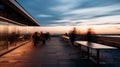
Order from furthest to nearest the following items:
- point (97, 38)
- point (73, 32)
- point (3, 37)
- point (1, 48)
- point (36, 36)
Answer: point (97, 38)
point (36, 36)
point (73, 32)
point (3, 37)
point (1, 48)

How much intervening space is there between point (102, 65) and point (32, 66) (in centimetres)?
315

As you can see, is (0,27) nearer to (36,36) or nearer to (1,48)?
(1,48)

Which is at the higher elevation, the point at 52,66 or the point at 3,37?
the point at 3,37

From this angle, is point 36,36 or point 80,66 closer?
point 80,66

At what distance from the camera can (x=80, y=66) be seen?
1011 cm

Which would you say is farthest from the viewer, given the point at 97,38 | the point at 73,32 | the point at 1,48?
the point at 97,38

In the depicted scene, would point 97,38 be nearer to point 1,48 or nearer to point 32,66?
point 1,48

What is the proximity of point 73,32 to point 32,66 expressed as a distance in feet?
45.1

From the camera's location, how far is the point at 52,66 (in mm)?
10156

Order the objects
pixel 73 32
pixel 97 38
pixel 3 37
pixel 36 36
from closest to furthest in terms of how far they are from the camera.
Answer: pixel 3 37 → pixel 73 32 → pixel 36 36 → pixel 97 38

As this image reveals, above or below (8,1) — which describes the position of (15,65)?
below

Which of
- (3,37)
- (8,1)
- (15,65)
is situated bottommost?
(15,65)

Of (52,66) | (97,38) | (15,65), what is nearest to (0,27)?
(15,65)

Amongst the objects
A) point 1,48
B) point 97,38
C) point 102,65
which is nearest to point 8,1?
point 102,65
